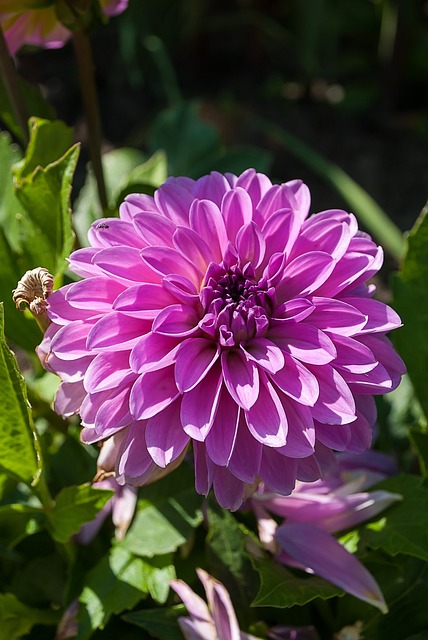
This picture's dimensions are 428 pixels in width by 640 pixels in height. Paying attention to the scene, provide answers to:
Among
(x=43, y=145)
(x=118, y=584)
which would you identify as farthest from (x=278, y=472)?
(x=43, y=145)

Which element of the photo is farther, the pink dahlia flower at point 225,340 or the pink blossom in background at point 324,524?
the pink blossom in background at point 324,524

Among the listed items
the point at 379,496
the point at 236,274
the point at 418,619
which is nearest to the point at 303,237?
the point at 236,274

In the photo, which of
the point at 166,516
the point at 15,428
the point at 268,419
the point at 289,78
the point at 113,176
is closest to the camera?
the point at 268,419

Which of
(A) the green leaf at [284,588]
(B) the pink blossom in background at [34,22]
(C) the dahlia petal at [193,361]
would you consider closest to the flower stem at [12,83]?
(B) the pink blossom in background at [34,22]

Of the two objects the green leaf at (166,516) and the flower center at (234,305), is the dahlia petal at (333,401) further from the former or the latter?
the green leaf at (166,516)

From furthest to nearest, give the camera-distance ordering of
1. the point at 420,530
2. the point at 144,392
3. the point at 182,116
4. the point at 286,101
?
the point at 286,101, the point at 182,116, the point at 420,530, the point at 144,392

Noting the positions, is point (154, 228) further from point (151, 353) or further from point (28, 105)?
point (28, 105)

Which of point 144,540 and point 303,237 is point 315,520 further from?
point 303,237
